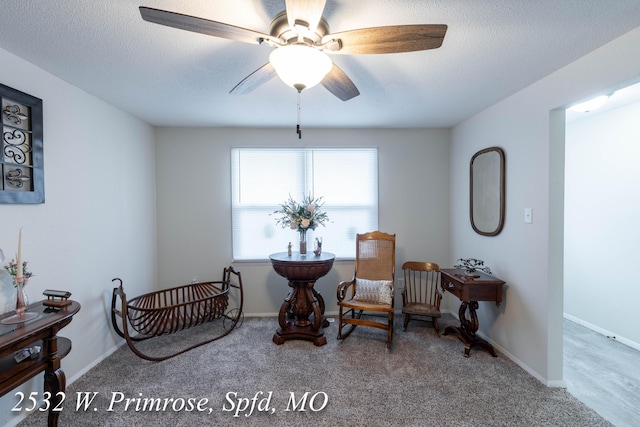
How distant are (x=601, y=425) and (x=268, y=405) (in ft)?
7.05

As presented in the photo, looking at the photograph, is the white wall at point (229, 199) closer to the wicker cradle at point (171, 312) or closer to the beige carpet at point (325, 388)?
the wicker cradle at point (171, 312)

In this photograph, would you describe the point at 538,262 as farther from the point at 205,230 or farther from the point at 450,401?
the point at 205,230

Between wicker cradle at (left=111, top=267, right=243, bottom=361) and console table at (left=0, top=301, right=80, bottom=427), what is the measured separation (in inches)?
23.0

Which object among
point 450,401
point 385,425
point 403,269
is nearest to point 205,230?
point 403,269

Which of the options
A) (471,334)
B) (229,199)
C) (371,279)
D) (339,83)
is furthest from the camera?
(229,199)

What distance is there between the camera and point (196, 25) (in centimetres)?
122

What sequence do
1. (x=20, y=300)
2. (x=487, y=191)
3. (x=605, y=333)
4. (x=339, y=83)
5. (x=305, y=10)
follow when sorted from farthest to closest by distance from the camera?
(x=605, y=333), (x=487, y=191), (x=339, y=83), (x=20, y=300), (x=305, y=10)

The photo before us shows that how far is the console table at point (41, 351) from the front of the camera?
1.44m

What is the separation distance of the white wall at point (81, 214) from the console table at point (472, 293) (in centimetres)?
329

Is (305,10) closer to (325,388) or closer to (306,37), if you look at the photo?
(306,37)

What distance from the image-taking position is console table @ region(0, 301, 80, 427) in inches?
56.7

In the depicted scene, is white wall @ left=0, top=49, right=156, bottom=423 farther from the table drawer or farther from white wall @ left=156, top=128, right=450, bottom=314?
the table drawer

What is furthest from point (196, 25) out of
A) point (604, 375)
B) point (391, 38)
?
point (604, 375)

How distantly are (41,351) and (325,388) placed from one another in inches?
72.2
